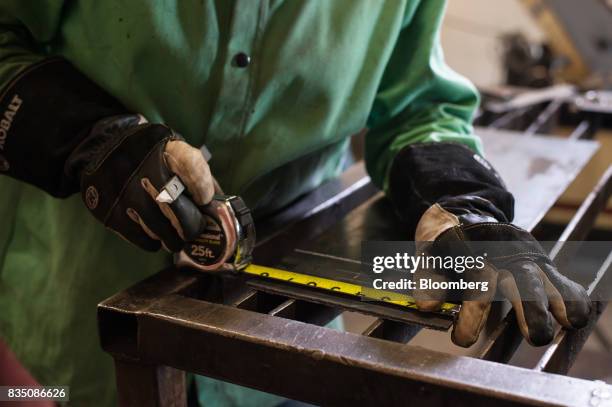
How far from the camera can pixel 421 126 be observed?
1.04 m

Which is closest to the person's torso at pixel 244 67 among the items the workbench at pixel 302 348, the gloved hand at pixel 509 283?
the workbench at pixel 302 348

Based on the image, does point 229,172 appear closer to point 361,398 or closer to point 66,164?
point 66,164

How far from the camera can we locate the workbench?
22.6 inches

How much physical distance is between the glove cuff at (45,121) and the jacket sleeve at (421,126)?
0.38m

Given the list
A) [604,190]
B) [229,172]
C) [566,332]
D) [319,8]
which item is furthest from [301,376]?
[604,190]

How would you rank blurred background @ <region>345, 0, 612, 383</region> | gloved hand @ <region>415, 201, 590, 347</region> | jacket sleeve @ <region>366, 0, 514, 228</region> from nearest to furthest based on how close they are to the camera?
gloved hand @ <region>415, 201, 590, 347</region> → jacket sleeve @ <region>366, 0, 514, 228</region> → blurred background @ <region>345, 0, 612, 383</region>

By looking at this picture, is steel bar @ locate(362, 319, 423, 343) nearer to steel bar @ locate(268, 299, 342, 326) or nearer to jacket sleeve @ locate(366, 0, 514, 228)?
steel bar @ locate(268, 299, 342, 326)

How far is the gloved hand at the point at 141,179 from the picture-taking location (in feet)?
2.43

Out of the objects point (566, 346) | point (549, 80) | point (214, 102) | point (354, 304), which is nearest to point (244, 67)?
point (214, 102)

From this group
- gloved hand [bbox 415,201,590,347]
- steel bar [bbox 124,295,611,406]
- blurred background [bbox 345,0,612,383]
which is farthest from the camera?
blurred background [bbox 345,0,612,383]

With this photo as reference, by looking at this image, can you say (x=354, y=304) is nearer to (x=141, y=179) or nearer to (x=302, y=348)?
(x=302, y=348)

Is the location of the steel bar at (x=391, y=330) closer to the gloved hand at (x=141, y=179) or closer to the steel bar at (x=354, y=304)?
the steel bar at (x=354, y=304)

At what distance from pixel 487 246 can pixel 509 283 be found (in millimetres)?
56

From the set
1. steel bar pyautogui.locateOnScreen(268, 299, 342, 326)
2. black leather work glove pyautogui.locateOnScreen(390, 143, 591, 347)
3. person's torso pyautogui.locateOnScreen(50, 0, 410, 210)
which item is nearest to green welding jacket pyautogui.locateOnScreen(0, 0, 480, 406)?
person's torso pyautogui.locateOnScreen(50, 0, 410, 210)
